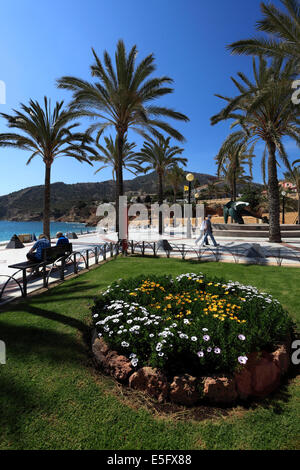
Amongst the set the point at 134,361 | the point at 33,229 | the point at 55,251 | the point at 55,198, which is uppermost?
the point at 55,198

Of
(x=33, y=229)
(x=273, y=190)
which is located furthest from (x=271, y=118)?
(x=33, y=229)

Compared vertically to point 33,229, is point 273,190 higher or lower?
higher

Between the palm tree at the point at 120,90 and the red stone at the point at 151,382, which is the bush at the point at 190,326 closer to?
the red stone at the point at 151,382

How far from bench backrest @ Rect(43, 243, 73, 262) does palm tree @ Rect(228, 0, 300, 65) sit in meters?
11.5

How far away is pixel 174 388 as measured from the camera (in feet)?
8.77

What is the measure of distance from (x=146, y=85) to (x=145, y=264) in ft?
30.4

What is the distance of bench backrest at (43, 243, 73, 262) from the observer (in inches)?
287

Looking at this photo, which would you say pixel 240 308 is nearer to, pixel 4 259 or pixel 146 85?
pixel 4 259

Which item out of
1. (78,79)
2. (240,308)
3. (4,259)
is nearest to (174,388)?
(240,308)

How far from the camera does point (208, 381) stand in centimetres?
269

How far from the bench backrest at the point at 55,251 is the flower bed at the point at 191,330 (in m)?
3.44

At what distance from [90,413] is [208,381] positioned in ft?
4.27

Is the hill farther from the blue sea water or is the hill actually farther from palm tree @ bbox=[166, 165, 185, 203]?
palm tree @ bbox=[166, 165, 185, 203]

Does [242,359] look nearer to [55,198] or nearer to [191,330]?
[191,330]
